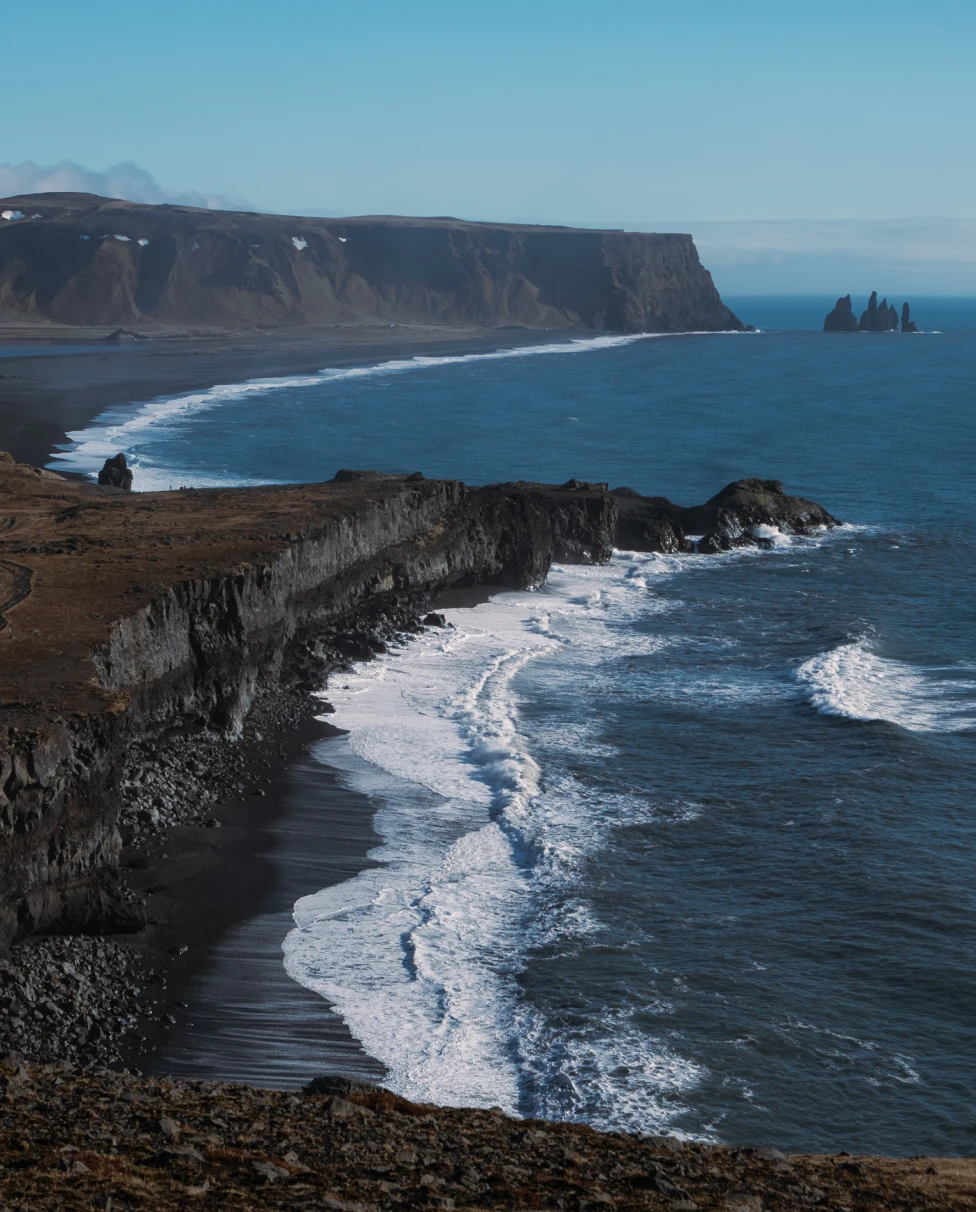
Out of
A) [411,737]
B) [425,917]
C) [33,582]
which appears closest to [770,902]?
[425,917]

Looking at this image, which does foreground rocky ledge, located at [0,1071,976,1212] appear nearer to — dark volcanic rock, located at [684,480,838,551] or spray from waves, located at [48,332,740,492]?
dark volcanic rock, located at [684,480,838,551]

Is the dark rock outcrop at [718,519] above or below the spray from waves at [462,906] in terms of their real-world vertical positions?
above

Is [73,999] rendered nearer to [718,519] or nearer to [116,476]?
[116,476]

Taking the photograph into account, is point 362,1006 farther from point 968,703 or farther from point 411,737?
point 968,703

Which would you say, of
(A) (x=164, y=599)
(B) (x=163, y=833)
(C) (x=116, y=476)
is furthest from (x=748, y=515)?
(B) (x=163, y=833)

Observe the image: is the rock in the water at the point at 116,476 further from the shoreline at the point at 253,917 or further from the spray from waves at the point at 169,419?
the shoreline at the point at 253,917

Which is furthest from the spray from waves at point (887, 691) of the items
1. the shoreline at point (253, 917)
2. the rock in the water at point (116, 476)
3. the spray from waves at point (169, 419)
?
the spray from waves at point (169, 419)
